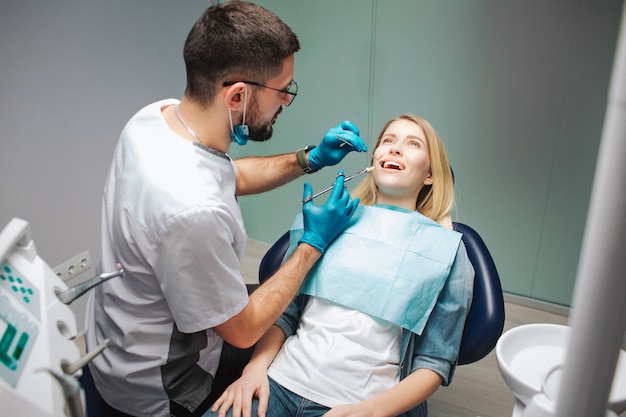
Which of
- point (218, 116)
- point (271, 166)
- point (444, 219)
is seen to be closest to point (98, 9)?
point (271, 166)

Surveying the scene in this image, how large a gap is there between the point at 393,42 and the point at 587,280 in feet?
6.95

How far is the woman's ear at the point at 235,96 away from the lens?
119cm

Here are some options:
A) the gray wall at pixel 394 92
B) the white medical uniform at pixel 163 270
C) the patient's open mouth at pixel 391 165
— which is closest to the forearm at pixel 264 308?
the white medical uniform at pixel 163 270

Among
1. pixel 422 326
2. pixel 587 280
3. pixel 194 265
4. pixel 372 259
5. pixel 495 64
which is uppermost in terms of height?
pixel 495 64

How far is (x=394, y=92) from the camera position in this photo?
242 centimetres

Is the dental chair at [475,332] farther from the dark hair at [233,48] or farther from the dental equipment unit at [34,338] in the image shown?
the dark hair at [233,48]

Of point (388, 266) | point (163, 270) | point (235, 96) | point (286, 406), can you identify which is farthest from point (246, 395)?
point (235, 96)

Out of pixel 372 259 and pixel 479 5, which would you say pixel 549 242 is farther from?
pixel 372 259

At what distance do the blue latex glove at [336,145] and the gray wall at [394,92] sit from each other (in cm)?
84

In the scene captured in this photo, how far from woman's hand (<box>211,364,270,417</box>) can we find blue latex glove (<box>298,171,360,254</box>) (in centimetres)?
40

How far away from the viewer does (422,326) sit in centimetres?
130

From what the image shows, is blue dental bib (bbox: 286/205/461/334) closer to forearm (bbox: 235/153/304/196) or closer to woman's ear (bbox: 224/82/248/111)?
forearm (bbox: 235/153/304/196)

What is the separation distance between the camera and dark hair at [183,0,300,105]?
3.82 ft

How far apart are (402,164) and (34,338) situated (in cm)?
117
